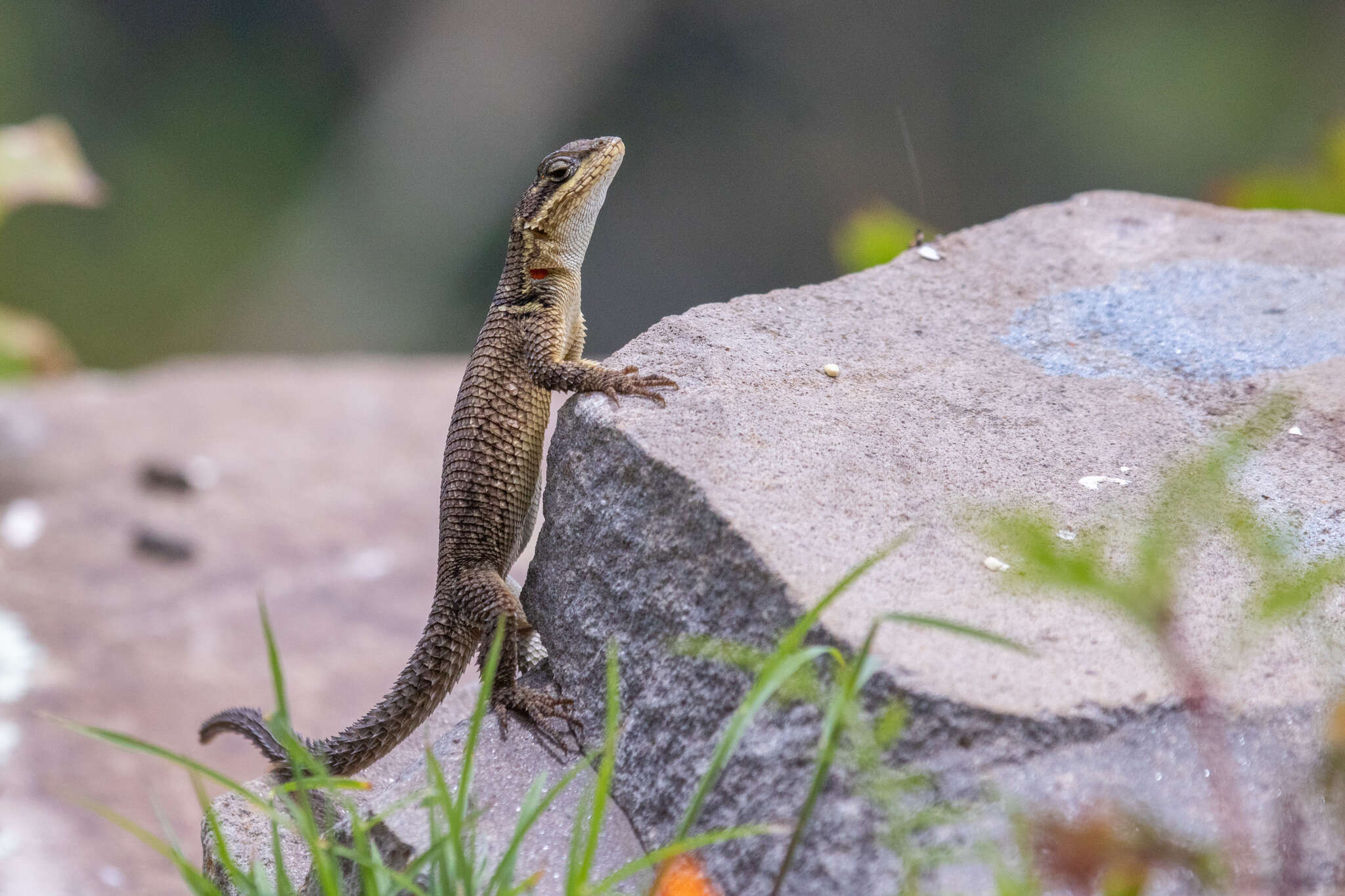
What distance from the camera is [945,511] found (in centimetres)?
239

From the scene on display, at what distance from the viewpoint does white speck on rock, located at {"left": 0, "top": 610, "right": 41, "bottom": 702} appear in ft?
15.9

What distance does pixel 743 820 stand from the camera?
2.06m

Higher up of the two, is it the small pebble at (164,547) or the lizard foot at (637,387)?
the lizard foot at (637,387)

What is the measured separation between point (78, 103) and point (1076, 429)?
36.5 ft

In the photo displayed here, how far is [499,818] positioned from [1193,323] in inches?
88.8

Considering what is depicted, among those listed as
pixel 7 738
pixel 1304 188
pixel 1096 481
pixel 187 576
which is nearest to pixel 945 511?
pixel 1096 481

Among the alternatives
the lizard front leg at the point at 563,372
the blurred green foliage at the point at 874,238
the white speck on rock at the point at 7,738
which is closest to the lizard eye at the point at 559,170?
the lizard front leg at the point at 563,372

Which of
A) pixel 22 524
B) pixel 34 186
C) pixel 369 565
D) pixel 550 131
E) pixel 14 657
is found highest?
pixel 34 186

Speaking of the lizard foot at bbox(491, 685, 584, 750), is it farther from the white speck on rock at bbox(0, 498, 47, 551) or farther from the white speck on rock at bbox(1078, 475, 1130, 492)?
the white speck on rock at bbox(0, 498, 47, 551)

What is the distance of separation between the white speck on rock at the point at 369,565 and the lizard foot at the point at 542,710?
3.45 meters

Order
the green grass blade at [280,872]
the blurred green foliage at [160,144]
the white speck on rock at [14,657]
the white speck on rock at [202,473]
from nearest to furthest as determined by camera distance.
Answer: the green grass blade at [280,872]
the white speck on rock at [14,657]
the white speck on rock at [202,473]
the blurred green foliage at [160,144]

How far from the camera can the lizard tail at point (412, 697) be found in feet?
9.46

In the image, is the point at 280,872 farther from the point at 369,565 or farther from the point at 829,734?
the point at 369,565

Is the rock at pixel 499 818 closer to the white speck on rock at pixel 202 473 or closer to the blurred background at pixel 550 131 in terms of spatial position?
the white speck on rock at pixel 202 473
